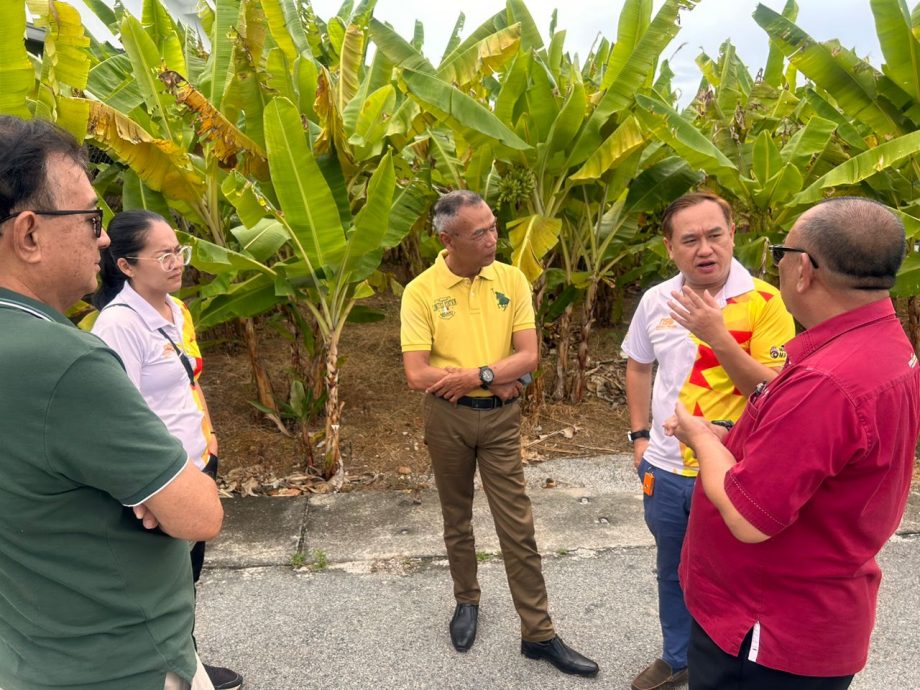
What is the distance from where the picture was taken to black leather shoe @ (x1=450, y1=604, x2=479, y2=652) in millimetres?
3178

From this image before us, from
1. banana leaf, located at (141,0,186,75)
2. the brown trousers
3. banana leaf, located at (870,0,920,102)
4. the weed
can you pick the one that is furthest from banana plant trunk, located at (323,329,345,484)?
banana leaf, located at (870,0,920,102)

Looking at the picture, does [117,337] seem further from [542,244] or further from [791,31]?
[791,31]

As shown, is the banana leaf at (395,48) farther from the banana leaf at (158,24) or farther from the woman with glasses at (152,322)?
the woman with glasses at (152,322)

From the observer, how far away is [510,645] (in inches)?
126

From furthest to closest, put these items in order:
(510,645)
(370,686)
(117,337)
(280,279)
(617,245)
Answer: (617,245)
(280,279)
(510,645)
(370,686)
(117,337)

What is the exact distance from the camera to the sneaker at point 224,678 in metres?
2.91

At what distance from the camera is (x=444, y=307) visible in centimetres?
310

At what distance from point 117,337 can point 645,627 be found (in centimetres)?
278

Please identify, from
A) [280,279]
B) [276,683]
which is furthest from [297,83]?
[276,683]

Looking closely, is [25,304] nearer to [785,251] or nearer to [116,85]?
[785,251]

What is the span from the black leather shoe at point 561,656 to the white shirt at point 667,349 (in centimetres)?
100

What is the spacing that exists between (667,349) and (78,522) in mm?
2138

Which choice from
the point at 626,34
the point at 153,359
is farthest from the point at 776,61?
the point at 153,359

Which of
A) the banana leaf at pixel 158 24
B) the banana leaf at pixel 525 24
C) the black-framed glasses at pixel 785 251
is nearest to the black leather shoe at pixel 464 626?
the black-framed glasses at pixel 785 251
